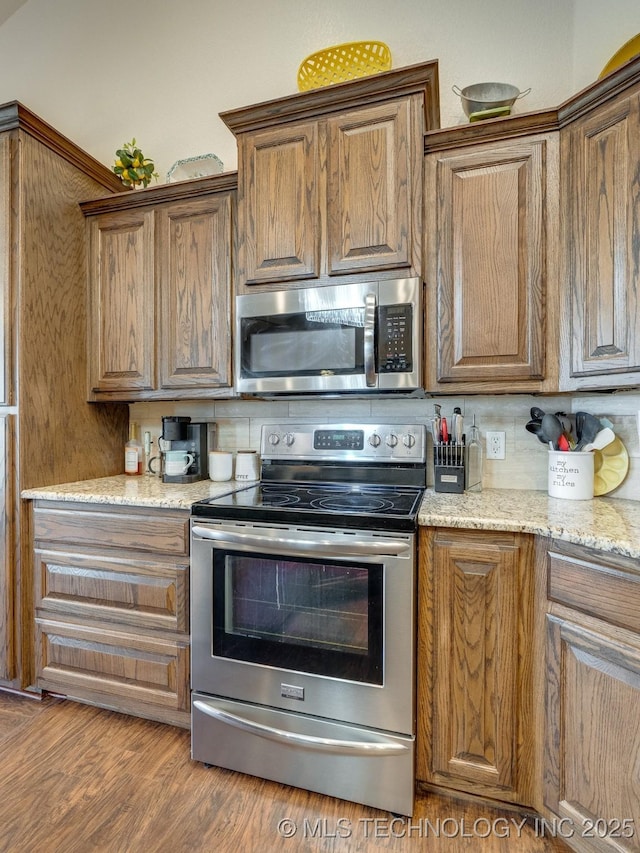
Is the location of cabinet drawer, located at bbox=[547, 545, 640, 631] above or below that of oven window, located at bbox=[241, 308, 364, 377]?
below

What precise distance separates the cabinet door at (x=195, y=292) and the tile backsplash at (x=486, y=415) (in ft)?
1.11

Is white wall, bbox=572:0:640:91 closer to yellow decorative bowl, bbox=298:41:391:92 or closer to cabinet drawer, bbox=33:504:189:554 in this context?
yellow decorative bowl, bbox=298:41:391:92

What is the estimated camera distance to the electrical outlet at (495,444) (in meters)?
1.95

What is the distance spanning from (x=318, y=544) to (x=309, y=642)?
34cm

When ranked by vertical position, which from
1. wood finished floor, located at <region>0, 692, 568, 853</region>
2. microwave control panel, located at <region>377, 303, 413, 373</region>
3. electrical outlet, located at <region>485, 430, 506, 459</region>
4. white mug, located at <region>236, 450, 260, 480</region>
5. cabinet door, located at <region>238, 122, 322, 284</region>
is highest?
cabinet door, located at <region>238, 122, 322, 284</region>

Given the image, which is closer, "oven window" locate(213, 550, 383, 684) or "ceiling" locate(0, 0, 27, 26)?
"oven window" locate(213, 550, 383, 684)

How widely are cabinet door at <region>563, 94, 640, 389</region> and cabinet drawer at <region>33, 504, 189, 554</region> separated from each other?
5.02 feet

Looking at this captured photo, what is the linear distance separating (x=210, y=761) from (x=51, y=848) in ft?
1.57

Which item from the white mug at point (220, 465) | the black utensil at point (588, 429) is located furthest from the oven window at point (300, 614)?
the black utensil at point (588, 429)

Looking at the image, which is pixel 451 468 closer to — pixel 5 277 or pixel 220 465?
pixel 220 465

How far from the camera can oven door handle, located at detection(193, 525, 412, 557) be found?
4.40ft

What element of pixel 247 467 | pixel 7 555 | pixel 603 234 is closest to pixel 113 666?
pixel 7 555

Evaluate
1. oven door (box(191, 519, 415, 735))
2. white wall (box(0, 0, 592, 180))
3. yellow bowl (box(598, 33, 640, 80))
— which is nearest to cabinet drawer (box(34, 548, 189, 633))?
oven door (box(191, 519, 415, 735))

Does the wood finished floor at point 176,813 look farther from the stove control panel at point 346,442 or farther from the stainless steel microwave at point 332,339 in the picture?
the stainless steel microwave at point 332,339
